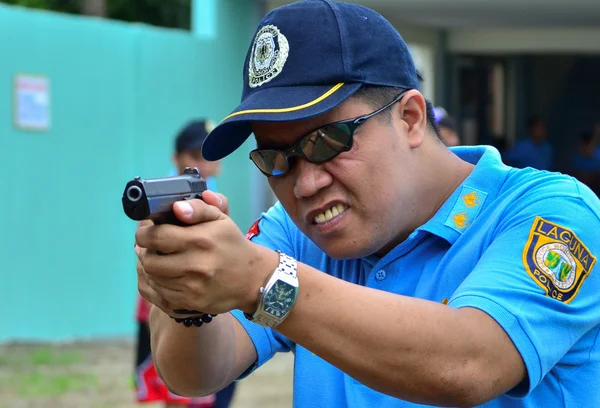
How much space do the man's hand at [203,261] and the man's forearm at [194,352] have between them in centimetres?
43

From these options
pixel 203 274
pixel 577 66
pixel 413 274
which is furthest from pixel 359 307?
pixel 577 66

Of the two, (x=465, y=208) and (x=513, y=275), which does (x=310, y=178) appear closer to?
(x=465, y=208)

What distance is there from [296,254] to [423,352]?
728 mm

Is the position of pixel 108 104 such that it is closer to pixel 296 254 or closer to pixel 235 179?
pixel 235 179

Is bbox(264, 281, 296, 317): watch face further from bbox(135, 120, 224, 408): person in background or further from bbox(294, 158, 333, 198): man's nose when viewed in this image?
bbox(135, 120, 224, 408): person in background

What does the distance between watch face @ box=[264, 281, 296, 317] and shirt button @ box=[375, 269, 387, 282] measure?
1.83 feet

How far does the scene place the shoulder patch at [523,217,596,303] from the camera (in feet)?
6.68

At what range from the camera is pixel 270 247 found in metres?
2.54

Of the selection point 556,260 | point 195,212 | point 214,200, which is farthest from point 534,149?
point 195,212

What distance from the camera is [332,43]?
2193 millimetres

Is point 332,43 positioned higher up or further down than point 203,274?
higher up

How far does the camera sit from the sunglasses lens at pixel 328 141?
7.21 feet

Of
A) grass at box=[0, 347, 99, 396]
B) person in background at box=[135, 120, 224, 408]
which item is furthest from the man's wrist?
grass at box=[0, 347, 99, 396]

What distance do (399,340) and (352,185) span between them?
435 millimetres
